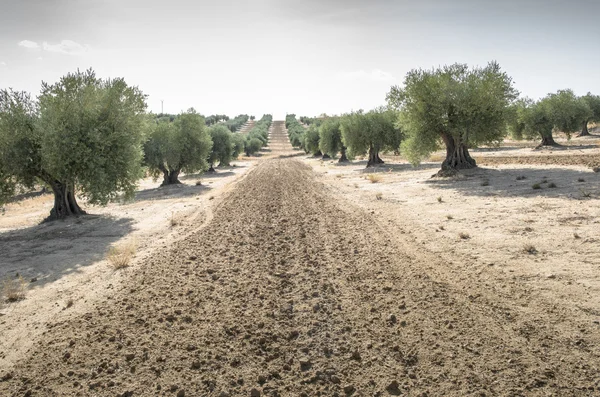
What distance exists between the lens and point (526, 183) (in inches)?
945

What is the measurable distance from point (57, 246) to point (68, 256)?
228cm

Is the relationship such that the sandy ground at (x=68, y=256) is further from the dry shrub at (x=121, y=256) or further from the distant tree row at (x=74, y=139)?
the distant tree row at (x=74, y=139)

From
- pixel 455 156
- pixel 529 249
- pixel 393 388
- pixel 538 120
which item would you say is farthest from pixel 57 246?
pixel 538 120

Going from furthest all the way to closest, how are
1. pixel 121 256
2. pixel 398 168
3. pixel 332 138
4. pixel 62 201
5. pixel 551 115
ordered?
pixel 332 138 < pixel 551 115 < pixel 398 168 < pixel 62 201 < pixel 121 256

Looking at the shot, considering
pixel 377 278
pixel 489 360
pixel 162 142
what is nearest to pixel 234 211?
pixel 377 278

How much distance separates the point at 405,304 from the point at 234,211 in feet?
47.9

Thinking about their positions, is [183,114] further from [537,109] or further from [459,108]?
[537,109]

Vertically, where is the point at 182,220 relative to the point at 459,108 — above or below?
below

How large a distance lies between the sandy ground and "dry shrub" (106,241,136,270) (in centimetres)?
21

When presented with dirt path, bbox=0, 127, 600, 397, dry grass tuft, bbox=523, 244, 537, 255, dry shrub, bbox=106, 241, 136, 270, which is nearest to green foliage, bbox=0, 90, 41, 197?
dry shrub, bbox=106, 241, 136, 270

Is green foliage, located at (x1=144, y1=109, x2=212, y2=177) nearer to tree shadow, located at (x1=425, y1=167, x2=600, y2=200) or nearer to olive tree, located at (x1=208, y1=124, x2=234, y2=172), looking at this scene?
olive tree, located at (x1=208, y1=124, x2=234, y2=172)

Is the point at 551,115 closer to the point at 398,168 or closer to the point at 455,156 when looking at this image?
the point at 398,168

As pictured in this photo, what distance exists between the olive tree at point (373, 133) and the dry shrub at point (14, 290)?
46.6 meters

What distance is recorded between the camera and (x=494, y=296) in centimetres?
818
